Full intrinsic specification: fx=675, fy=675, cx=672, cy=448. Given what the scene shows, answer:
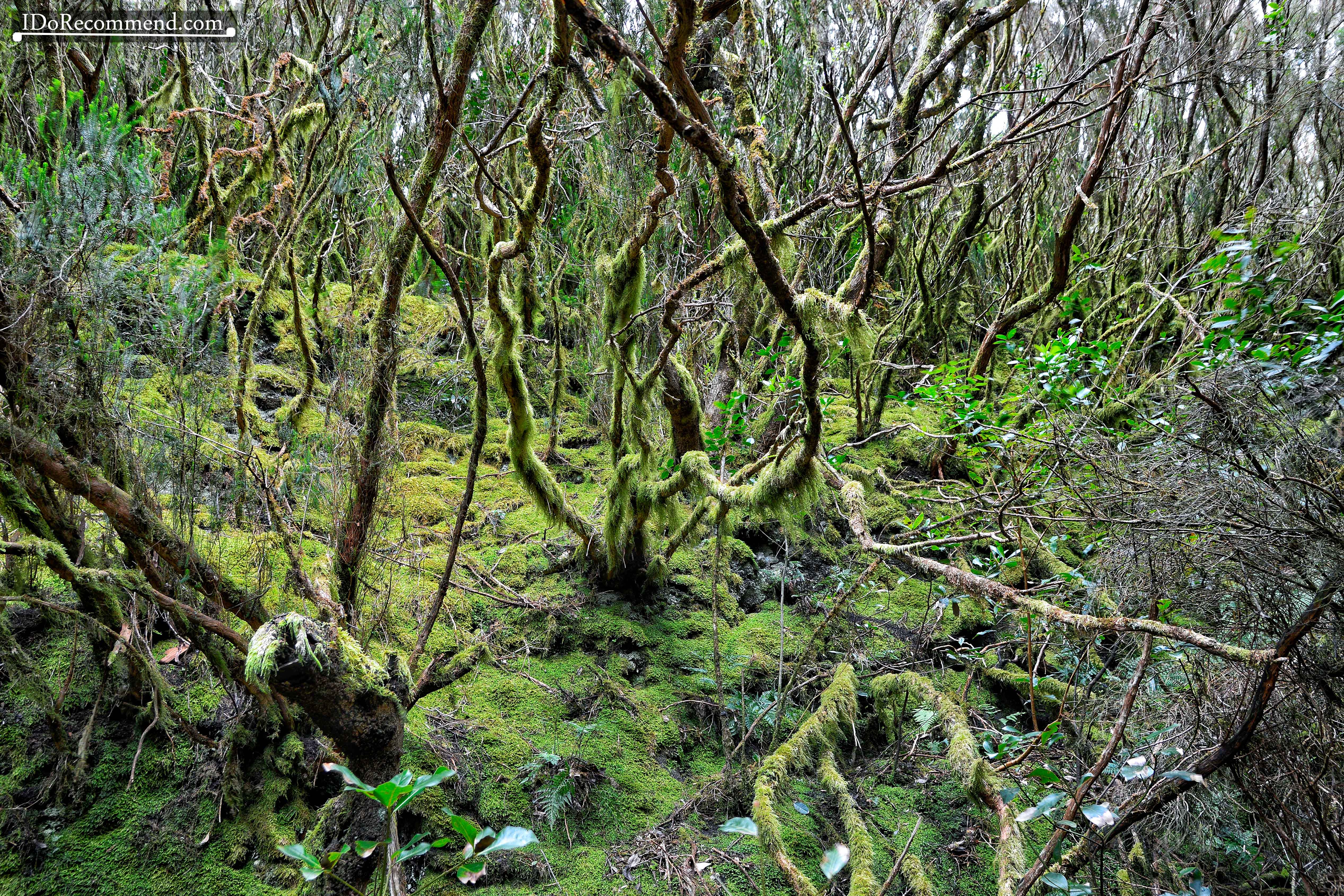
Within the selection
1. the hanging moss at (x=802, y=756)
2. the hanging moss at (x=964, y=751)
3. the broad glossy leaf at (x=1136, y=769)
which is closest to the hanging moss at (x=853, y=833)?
the hanging moss at (x=802, y=756)

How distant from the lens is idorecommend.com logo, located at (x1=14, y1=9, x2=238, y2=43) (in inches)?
190

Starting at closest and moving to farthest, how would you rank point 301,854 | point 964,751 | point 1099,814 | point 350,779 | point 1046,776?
point 301,854, point 350,779, point 1099,814, point 1046,776, point 964,751

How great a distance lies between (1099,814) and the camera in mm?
1796

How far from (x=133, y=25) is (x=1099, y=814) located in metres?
8.71

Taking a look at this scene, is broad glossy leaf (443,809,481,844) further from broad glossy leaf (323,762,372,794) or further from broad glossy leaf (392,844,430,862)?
broad glossy leaf (323,762,372,794)

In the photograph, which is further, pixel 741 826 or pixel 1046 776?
pixel 1046 776

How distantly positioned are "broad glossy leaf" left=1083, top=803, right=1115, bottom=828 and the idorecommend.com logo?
7.34m

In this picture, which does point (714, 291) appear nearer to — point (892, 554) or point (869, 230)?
point (869, 230)

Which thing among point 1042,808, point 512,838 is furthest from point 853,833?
point 512,838

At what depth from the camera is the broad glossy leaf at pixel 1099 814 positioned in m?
1.76

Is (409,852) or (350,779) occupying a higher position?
(350,779)

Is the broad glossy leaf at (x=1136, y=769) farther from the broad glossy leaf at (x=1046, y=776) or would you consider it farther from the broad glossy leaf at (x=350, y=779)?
the broad glossy leaf at (x=350, y=779)

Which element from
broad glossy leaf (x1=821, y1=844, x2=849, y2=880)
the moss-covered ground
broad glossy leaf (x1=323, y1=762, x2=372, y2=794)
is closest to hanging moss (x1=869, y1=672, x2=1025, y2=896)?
the moss-covered ground

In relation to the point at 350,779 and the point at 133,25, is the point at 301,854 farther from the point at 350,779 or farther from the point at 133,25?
the point at 133,25
